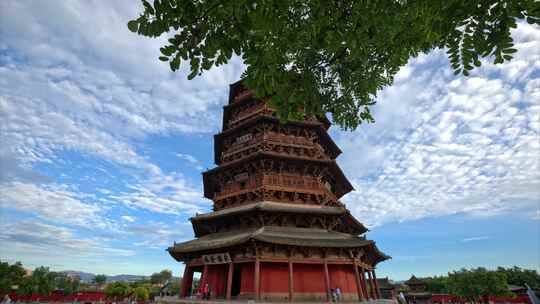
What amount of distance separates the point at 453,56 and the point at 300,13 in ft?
9.66

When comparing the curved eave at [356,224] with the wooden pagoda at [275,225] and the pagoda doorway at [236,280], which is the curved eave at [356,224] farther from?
the pagoda doorway at [236,280]

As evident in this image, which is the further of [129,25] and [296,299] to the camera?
[296,299]

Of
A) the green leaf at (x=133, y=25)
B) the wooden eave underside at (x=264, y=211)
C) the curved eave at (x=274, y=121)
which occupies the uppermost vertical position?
the curved eave at (x=274, y=121)

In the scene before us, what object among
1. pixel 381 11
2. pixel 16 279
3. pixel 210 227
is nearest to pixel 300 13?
pixel 381 11

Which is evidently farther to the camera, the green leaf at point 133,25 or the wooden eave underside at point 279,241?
the wooden eave underside at point 279,241

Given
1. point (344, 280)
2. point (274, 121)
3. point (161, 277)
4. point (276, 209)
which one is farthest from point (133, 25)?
point (161, 277)

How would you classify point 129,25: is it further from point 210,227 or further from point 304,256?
point 210,227

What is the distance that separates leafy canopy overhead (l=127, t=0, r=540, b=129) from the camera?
396 centimetres

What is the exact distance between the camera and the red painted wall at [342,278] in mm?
16391

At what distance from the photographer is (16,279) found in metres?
44.5

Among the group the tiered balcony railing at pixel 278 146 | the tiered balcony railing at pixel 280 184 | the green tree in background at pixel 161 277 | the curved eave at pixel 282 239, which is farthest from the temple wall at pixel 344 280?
the green tree in background at pixel 161 277

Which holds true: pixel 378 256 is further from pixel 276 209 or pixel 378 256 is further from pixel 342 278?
pixel 276 209

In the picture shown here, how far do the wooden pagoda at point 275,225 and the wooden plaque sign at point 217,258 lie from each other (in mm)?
58

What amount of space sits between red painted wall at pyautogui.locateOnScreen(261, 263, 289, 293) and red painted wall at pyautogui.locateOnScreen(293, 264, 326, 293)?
599 millimetres
